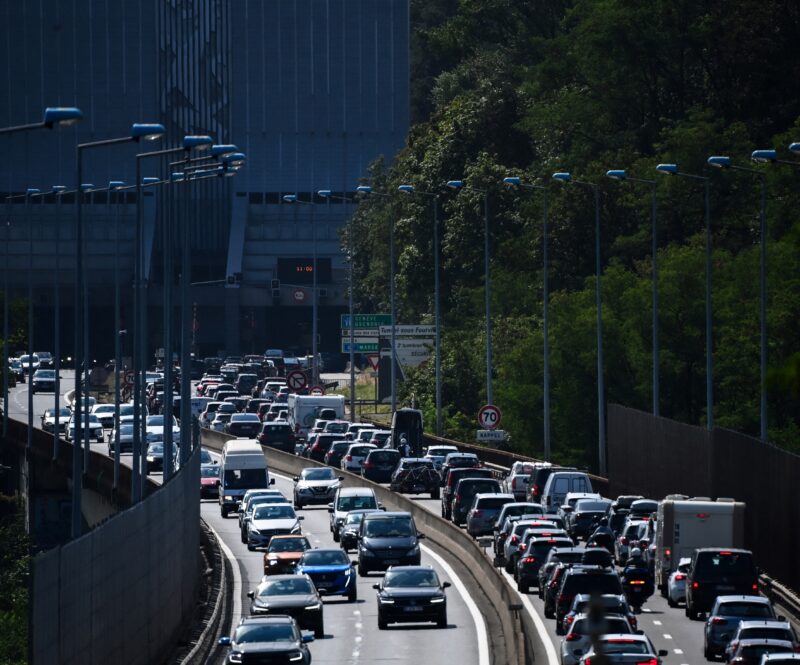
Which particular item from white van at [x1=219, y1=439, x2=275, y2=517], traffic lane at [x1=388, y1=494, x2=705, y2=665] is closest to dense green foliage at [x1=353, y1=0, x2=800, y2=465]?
white van at [x1=219, y1=439, x2=275, y2=517]

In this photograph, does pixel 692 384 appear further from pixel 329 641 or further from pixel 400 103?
pixel 400 103

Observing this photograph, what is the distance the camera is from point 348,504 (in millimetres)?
56156

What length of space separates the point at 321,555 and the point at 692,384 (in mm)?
34388

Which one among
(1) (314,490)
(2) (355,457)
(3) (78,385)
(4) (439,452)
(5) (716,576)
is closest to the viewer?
(3) (78,385)

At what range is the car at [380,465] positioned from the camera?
70.6 meters

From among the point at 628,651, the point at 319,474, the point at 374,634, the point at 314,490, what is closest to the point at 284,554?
the point at 374,634

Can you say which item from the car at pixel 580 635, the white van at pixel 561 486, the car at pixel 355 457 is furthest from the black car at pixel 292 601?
the car at pixel 355 457

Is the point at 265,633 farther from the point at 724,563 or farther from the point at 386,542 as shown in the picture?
the point at 386,542

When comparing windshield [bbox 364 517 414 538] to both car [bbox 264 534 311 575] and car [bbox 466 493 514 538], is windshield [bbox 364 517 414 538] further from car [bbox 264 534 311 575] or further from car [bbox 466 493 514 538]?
car [bbox 466 493 514 538]

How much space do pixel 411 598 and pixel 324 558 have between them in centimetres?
481

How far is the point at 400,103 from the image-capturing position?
563 ft

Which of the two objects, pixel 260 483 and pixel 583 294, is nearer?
pixel 260 483

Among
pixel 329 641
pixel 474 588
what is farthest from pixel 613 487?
pixel 329 641

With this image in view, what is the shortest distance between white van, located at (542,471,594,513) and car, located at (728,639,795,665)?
2683 centimetres
